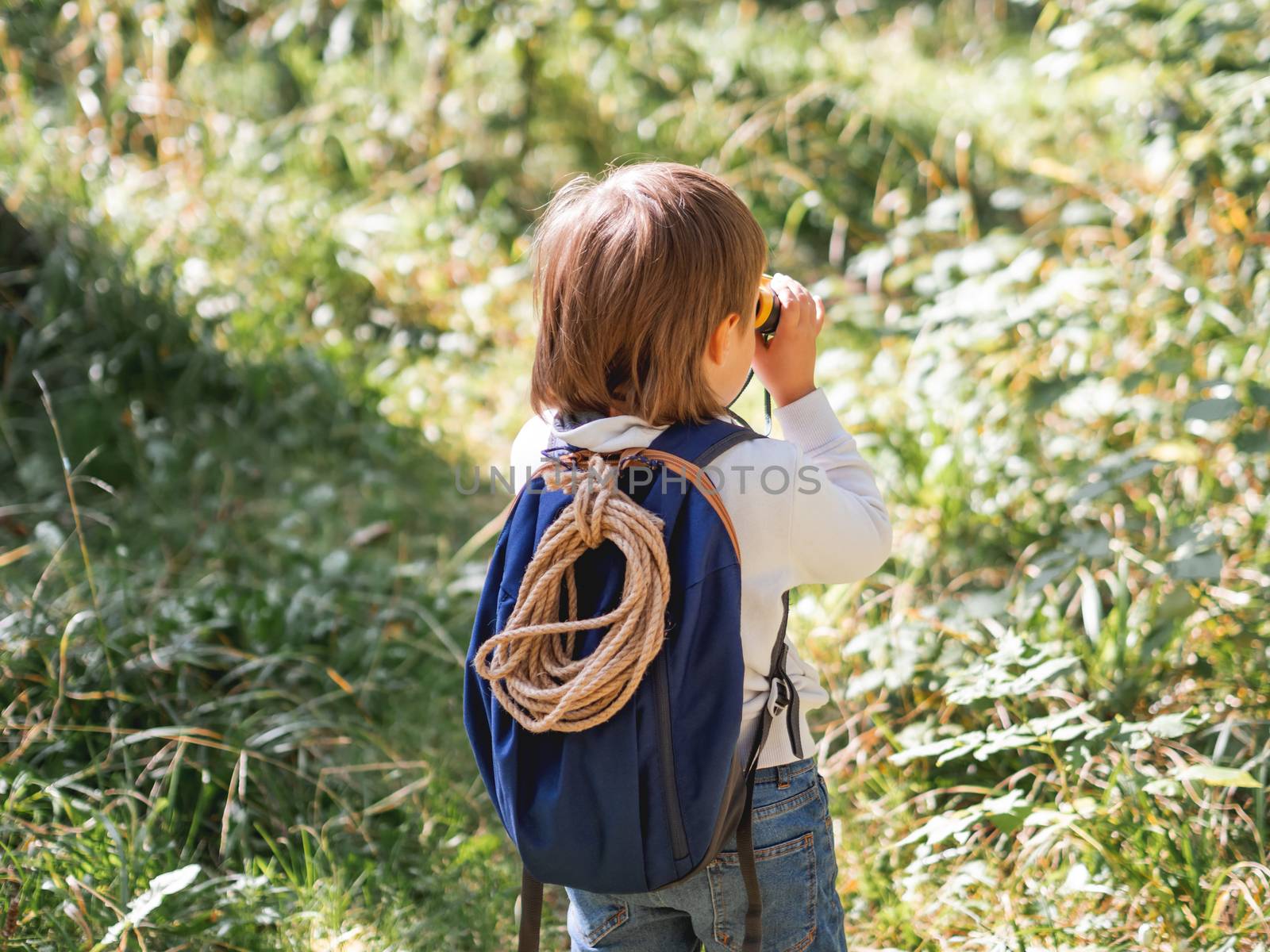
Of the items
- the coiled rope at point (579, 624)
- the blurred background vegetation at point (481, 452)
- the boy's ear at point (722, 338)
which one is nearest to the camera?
the coiled rope at point (579, 624)

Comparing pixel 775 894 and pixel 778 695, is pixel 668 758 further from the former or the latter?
pixel 775 894

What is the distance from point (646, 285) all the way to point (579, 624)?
0.44 meters

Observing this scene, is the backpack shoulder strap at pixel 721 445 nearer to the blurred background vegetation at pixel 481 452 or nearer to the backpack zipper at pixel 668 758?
the backpack zipper at pixel 668 758

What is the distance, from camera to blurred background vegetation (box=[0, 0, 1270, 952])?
7.16 feet

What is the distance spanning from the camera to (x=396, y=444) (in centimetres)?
408

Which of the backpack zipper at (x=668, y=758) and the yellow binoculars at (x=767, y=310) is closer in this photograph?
the backpack zipper at (x=668, y=758)

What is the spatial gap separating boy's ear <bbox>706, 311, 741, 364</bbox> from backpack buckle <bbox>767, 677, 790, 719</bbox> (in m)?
0.44

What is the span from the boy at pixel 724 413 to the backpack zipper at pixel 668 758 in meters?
0.14

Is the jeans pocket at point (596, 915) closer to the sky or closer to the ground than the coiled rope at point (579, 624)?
closer to the ground

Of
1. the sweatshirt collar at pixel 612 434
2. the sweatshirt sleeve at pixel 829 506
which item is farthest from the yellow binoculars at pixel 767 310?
the sweatshirt collar at pixel 612 434

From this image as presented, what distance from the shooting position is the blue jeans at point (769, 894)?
4.94 feet

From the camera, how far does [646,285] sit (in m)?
1.41

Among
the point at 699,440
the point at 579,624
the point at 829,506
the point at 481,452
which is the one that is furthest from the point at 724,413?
the point at 481,452

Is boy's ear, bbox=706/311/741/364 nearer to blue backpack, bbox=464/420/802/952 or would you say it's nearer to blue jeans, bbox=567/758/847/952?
blue backpack, bbox=464/420/802/952
